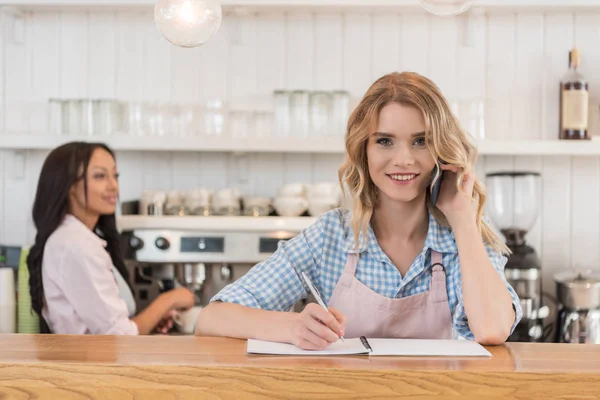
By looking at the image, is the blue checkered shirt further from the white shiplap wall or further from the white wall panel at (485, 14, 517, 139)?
the white wall panel at (485, 14, 517, 139)

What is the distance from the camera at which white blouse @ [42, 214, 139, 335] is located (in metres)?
2.36

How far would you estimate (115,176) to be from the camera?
2.71 m

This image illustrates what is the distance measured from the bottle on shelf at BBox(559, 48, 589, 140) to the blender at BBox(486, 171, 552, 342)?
0.75ft

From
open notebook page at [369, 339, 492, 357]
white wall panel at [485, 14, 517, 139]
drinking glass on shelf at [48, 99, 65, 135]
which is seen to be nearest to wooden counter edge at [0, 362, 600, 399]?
open notebook page at [369, 339, 492, 357]

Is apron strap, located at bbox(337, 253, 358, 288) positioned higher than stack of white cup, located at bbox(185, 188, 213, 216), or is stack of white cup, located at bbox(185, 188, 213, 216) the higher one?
stack of white cup, located at bbox(185, 188, 213, 216)

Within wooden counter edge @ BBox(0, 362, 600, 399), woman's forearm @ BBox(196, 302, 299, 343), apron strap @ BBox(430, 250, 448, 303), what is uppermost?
apron strap @ BBox(430, 250, 448, 303)

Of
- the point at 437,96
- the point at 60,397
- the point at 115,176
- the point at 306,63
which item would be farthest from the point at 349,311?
the point at 306,63

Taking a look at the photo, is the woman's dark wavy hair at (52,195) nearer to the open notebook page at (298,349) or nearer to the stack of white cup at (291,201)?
the stack of white cup at (291,201)

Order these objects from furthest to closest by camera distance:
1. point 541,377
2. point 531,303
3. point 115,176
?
point 531,303 < point 115,176 < point 541,377

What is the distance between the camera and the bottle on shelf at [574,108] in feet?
10.3

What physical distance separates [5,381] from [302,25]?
7.99 ft

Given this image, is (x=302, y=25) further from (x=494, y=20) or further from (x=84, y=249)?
(x=84, y=249)

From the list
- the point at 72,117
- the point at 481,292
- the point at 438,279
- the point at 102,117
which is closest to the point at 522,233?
the point at 438,279

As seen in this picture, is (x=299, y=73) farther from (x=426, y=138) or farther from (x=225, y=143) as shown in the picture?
(x=426, y=138)
